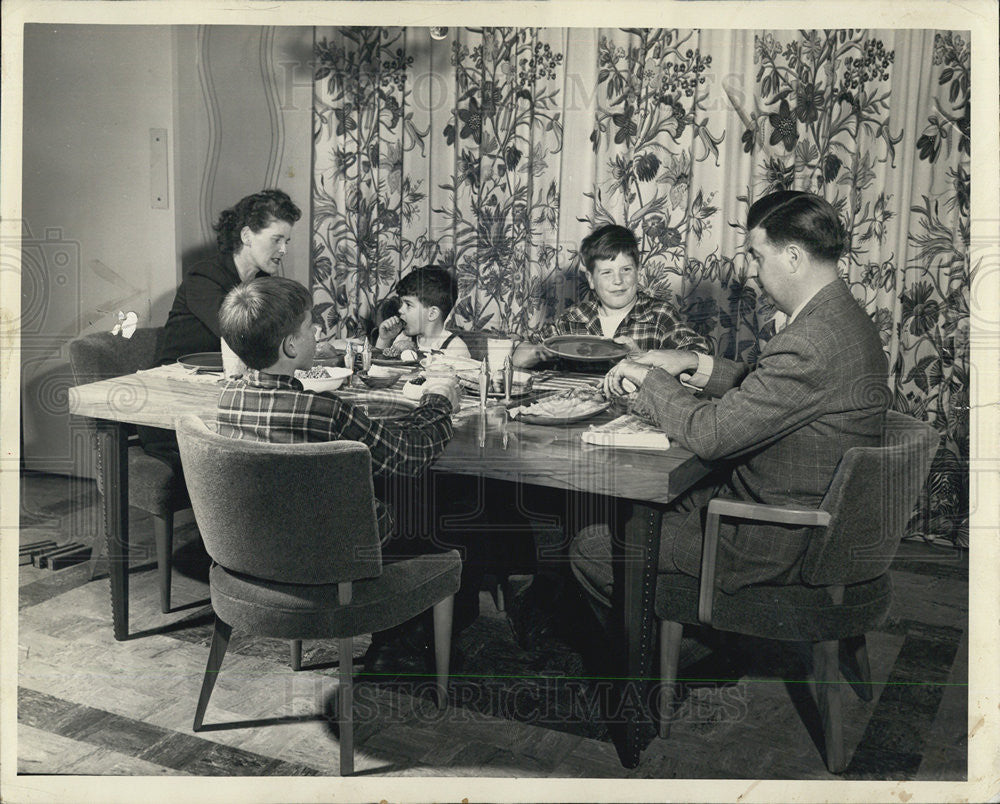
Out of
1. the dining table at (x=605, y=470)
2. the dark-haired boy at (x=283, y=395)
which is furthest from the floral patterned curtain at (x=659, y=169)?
the dark-haired boy at (x=283, y=395)

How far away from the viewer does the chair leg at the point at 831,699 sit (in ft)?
7.28

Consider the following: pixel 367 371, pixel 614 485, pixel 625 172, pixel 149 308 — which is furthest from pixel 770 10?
pixel 149 308

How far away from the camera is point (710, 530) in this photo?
218cm

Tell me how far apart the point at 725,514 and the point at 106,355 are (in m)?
1.90

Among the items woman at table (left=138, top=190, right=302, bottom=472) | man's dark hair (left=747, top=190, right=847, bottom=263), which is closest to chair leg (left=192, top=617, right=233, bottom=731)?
woman at table (left=138, top=190, right=302, bottom=472)

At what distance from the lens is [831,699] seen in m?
2.22

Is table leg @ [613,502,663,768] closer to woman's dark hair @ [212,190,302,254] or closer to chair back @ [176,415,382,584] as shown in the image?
chair back @ [176,415,382,584]

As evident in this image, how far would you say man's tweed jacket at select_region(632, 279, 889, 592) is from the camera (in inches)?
84.5

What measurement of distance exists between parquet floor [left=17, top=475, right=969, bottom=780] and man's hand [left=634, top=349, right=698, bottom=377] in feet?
2.86

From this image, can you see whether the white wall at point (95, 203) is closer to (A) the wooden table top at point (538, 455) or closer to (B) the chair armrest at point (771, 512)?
(A) the wooden table top at point (538, 455)

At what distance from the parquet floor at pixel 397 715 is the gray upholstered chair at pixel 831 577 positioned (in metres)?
0.18

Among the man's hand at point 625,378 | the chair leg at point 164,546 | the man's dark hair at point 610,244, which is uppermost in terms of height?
the man's dark hair at point 610,244

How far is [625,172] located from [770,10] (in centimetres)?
180

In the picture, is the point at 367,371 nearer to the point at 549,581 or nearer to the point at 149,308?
the point at 549,581
